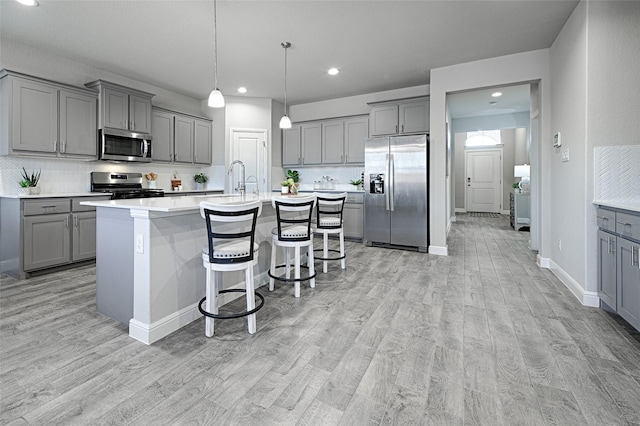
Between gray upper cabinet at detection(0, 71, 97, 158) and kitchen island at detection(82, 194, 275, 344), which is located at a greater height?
gray upper cabinet at detection(0, 71, 97, 158)

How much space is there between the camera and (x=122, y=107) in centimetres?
459

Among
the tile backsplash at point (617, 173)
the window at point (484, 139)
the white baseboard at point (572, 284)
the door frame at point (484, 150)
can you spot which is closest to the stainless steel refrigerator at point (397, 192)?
the white baseboard at point (572, 284)

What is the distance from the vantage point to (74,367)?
1.84m

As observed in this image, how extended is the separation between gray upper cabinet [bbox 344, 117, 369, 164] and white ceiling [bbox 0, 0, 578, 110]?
107 cm

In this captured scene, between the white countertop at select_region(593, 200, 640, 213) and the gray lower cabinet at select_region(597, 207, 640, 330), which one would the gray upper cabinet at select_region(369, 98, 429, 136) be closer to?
the white countertop at select_region(593, 200, 640, 213)

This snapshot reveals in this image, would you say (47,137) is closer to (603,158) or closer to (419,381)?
(419,381)

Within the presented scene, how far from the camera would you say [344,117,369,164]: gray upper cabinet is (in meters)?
5.97

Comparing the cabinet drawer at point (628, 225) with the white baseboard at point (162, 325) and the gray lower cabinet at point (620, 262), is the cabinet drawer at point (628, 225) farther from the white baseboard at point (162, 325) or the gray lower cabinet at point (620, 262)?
the white baseboard at point (162, 325)

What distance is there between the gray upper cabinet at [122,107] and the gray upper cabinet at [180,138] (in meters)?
0.27

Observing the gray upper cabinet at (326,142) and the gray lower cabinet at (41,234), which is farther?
the gray upper cabinet at (326,142)

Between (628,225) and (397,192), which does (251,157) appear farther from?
(628,225)

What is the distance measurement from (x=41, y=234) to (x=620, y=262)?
18.4ft

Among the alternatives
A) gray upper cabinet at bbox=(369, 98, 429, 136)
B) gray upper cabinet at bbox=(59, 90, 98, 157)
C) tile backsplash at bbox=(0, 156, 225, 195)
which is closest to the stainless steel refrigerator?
gray upper cabinet at bbox=(369, 98, 429, 136)

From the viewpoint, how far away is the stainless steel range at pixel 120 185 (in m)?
4.56
